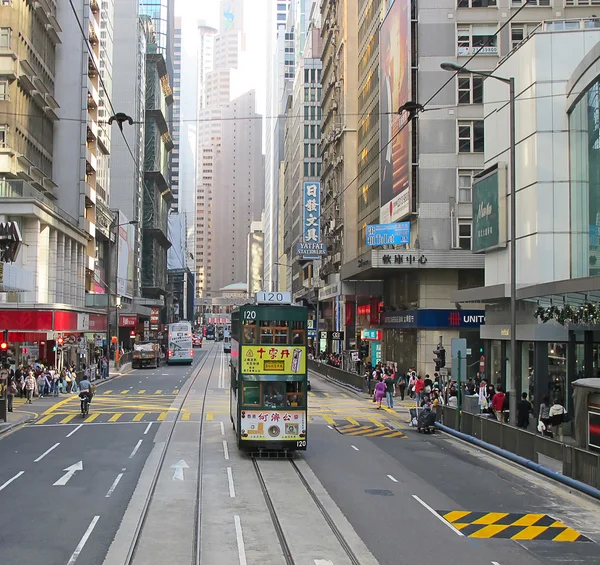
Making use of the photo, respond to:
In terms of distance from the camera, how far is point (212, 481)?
1767 cm

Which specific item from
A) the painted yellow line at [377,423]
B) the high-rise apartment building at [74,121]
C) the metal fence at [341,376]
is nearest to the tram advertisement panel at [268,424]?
the painted yellow line at [377,423]

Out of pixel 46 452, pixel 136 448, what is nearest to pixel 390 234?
pixel 136 448

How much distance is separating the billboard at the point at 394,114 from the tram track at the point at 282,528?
3163 cm

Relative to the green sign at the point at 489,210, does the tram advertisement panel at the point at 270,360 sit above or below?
below

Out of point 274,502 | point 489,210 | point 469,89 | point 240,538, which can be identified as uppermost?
point 469,89

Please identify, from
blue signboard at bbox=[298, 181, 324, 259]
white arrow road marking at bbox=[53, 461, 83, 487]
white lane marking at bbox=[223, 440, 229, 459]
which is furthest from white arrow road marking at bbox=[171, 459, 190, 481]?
blue signboard at bbox=[298, 181, 324, 259]

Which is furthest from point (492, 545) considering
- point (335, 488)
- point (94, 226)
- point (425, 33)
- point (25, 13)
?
point (94, 226)

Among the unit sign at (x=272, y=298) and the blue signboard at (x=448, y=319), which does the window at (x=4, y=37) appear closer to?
the blue signboard at (x=448, y=319)

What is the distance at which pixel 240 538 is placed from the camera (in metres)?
12.6

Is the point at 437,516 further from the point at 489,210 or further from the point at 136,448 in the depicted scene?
the point at 489,210

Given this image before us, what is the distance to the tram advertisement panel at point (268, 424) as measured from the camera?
2086cm

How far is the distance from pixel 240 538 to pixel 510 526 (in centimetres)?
519

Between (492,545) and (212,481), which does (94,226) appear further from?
(492,545)

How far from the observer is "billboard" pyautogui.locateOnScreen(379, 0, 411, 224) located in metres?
48.8
